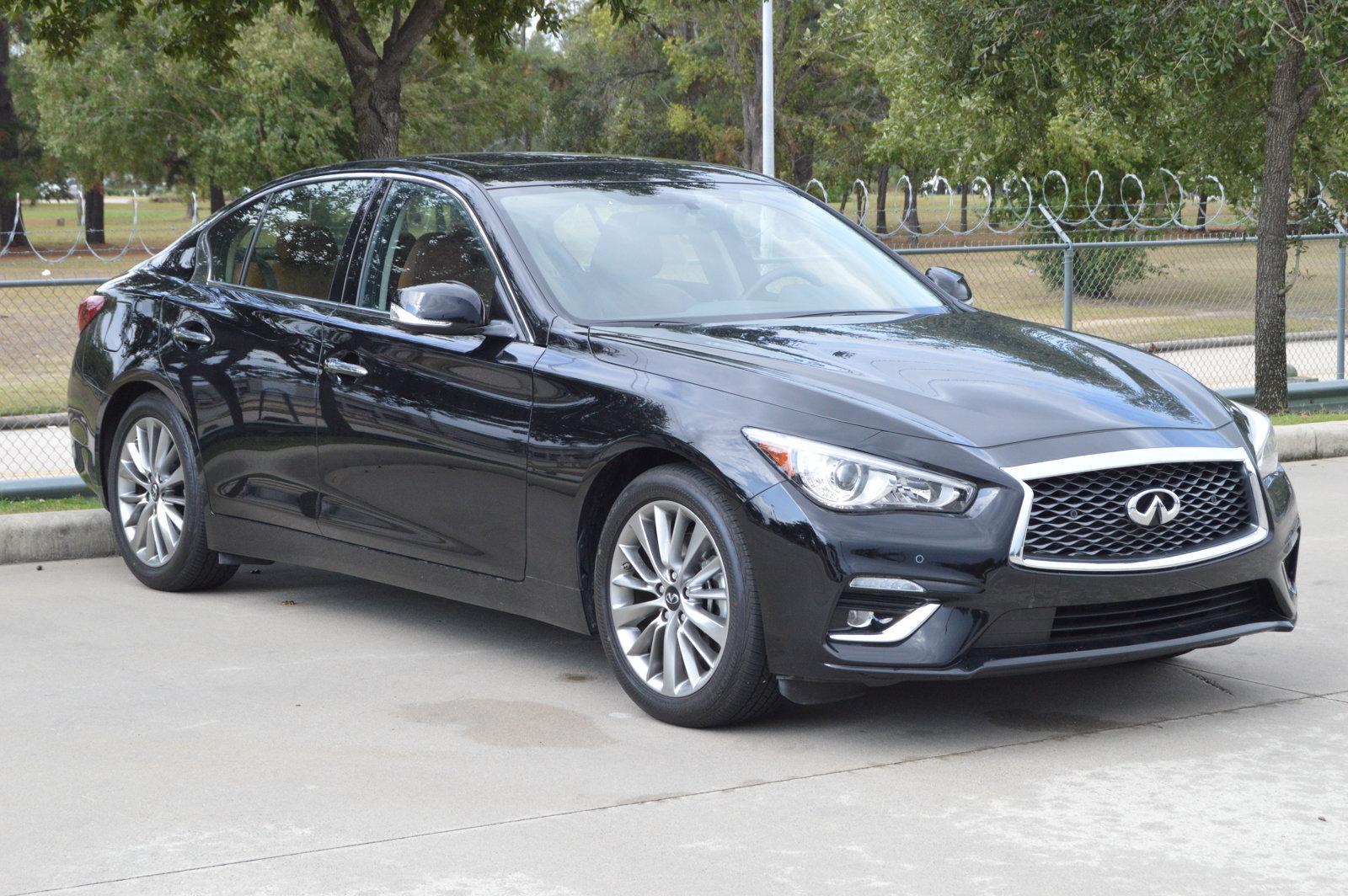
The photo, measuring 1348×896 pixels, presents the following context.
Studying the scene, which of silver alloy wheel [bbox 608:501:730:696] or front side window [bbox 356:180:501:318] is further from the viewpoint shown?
front side window [bbox 356:180:501:318]

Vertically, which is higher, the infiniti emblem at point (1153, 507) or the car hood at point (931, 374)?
the car hood at point (931, 374)

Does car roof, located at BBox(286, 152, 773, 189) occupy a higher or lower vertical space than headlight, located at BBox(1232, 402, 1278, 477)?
higher

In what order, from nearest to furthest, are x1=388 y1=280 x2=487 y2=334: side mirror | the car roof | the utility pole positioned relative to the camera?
x1=388 y1=280 x2=487 y2=334: side mirror → the car roof → the utility pole

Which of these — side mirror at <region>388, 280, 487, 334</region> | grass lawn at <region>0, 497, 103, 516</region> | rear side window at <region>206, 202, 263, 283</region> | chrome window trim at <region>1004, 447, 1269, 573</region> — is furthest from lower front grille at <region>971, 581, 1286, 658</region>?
grass lawn at <region>0, 497, 103, 516</region>

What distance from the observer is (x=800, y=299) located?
6266mm

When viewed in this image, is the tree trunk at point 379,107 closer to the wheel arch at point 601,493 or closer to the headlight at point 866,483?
the wheel arch at point 601,493

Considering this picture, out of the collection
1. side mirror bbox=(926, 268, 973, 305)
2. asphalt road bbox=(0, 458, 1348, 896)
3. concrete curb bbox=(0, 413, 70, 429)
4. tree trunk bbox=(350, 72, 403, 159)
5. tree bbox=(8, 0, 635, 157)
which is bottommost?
asphalt road bbox=(0, 458, 1348, 896)

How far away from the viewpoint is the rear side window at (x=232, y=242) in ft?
24.2

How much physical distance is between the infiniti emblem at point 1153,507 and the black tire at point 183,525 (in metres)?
3.87

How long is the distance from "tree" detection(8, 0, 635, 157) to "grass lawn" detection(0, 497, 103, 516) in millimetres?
3967

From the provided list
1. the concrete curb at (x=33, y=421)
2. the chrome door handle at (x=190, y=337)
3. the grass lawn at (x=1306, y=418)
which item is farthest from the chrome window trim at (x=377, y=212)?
the grass lawn at (x=1306, y=418)

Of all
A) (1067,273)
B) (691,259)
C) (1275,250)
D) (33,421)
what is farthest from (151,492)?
(1275,250)

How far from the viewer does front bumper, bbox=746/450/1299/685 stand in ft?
15.7

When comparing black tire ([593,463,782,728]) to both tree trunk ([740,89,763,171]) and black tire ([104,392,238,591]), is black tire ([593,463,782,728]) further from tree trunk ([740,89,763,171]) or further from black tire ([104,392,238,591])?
tree trunk ([740,89,763,171])
